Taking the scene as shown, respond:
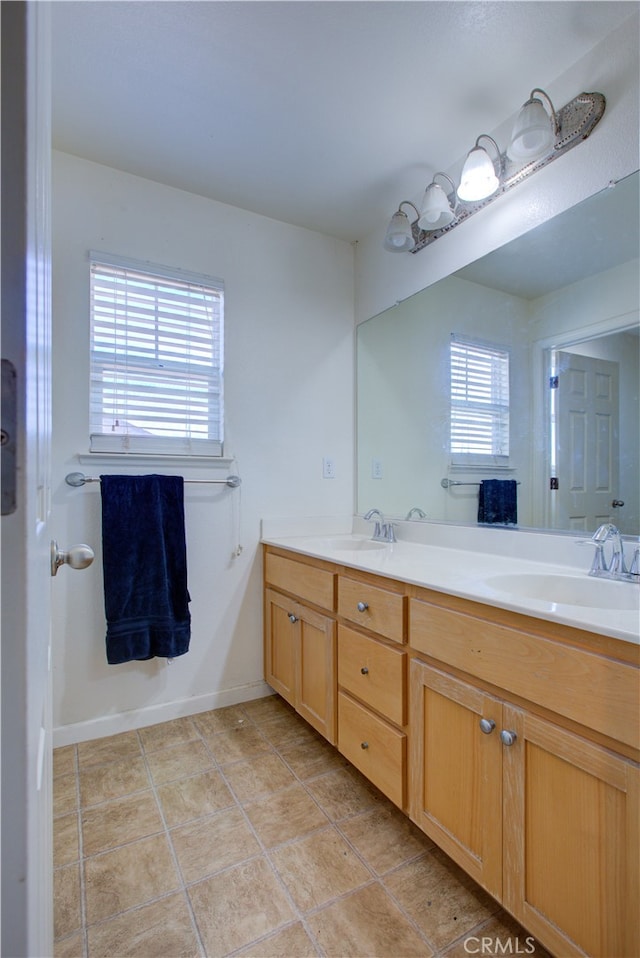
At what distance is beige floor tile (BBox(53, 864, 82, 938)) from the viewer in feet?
3.54

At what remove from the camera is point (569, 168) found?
1429mm

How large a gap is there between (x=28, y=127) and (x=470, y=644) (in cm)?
117

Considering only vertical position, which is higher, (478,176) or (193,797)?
(478,176)

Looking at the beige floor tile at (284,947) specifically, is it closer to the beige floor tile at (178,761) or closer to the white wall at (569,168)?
the beige floor tile at (178,761)

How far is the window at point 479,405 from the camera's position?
5.90 feet

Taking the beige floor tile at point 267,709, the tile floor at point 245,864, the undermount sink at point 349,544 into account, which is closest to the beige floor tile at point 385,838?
the tile floor at point 245,864

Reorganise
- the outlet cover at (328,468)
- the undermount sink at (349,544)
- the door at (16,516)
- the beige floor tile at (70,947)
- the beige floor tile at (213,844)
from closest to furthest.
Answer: the door at (16,516)
the beige floor tile at (70,947)
the beige floor tile at (213,844)
the undermount sink at (349,544)
the outlet cover at (328,468)

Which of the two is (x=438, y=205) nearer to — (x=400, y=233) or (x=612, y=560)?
(x=400, y=233)

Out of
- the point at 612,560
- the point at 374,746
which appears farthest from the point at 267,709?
the point at 612,560

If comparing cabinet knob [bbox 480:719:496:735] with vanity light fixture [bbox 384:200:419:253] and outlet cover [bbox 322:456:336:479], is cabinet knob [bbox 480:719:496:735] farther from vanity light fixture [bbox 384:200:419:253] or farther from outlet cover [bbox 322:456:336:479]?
vanity light fixture [bbox 384:200:419:253]

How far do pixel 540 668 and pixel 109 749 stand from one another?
1728 millimetres

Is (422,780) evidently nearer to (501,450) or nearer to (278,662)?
(278,662)

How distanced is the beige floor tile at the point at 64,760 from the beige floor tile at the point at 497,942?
140cm

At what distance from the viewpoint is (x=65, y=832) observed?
1.37m
